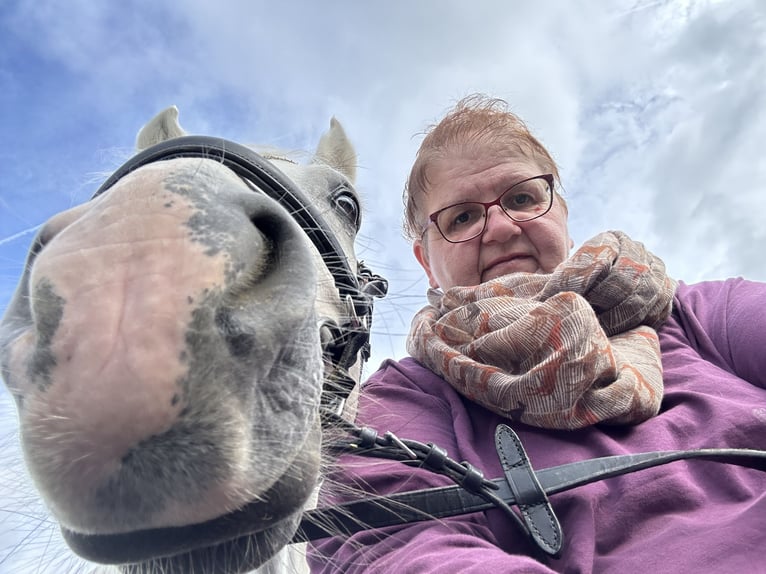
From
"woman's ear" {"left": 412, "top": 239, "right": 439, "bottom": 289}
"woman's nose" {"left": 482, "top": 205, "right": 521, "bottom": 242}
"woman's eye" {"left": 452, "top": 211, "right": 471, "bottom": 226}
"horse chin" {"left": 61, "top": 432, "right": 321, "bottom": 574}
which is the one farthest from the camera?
"woman's ear" {"left": 412, "top": 239, "right": 439, "bottom": 289}

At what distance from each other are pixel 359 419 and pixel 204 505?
106 centimetres

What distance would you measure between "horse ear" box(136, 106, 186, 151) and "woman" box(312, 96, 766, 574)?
1.17 meters

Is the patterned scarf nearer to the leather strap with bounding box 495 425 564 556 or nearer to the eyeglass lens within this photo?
the leather strap with bounding box 495 425 564 556

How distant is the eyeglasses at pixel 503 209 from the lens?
7.14ft

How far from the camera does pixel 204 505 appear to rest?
665 millimetres

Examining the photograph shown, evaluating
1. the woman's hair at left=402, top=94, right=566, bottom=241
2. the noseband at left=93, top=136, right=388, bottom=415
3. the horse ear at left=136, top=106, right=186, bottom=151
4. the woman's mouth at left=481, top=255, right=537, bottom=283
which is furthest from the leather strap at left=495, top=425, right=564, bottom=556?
the horse ear at left=136, top=106, right=186, bottom=151

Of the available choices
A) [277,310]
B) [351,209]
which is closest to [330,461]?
[277,310]

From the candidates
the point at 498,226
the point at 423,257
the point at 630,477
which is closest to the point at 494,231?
the point at 498,226

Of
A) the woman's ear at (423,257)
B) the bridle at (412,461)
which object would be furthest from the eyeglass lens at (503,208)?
the bridle at (412,461)

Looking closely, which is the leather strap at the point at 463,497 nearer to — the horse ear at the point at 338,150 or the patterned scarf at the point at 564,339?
the patterned scarf at the point at 564,339

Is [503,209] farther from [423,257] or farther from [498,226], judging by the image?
[423,257]

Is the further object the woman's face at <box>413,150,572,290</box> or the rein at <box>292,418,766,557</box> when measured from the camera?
the woman's face at <box>413,150,572,290</box>

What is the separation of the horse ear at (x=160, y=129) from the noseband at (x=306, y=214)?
2.48 ft

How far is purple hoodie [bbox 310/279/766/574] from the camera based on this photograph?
1.06m
